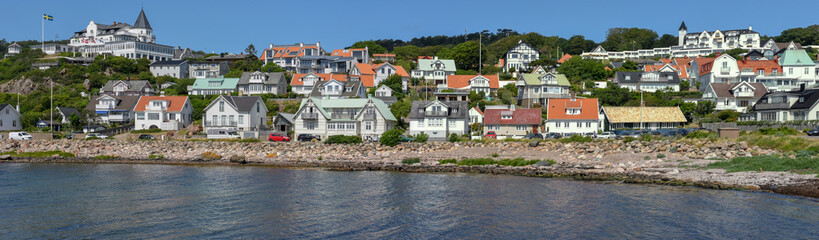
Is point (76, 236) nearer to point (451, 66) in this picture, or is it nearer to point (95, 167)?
point (95, 167)

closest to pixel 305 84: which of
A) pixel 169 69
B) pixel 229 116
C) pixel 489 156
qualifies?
pixel 229 116

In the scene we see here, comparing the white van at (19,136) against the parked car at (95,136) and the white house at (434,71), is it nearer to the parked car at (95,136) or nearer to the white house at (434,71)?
the parked car at (95,136)

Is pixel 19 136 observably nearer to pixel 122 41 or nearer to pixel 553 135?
pixel 553 135

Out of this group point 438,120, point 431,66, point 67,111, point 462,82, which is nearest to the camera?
point 438,120

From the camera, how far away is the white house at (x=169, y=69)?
99688mm

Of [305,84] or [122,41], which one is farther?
[122,41]

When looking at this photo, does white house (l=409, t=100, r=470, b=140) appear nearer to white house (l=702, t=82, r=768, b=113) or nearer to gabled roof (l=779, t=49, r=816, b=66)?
white house (l=702, t=82, r=768, b=113)

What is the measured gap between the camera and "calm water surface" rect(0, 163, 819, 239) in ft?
66.5

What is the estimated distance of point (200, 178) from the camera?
34.9m

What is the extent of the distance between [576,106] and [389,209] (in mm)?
36476

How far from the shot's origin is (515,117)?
57.5 meters

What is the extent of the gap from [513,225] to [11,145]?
50743mm

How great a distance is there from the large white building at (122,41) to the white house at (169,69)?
16.1m

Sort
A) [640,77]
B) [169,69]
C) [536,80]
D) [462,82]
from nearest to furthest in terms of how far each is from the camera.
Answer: [536,80], [640,77], [462,82], [169,69]
